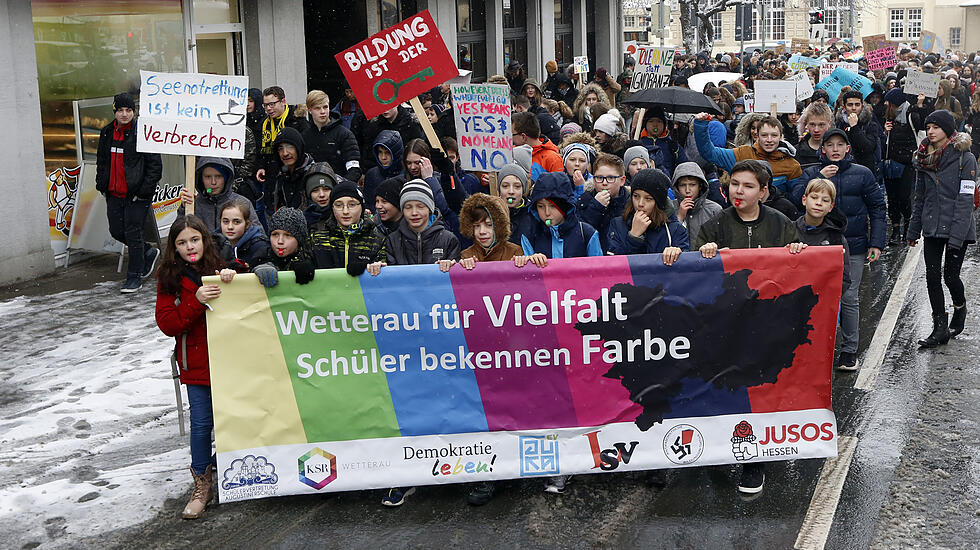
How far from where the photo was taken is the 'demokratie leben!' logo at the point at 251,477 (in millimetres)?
6133

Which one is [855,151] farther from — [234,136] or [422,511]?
[422,511]

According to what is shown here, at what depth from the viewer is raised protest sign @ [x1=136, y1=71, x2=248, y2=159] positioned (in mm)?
Answer: 8172

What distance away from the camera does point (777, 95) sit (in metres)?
13.4

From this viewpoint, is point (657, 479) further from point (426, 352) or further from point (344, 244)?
→ point (344, 244)

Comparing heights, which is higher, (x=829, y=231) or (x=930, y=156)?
(x=930, y=156)

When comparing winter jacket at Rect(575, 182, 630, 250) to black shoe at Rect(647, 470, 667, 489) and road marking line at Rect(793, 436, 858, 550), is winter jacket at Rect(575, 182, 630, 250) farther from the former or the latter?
road marking line at Rect(793, 436, 858, 550)

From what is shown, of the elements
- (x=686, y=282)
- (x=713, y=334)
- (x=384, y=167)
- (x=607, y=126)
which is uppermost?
(x=607, y=126)

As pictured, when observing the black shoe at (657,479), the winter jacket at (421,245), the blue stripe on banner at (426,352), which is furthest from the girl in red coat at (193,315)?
the black shoe at (657,479)

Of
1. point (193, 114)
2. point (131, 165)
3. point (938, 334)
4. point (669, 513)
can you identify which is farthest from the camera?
point (131, 165)

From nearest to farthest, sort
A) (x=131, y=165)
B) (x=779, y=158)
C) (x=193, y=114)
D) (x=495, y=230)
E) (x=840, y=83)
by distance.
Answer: (x=495, y=230) → (x=193, y=114) → (x=779, y=158) → (x=131, y=165) → (x=840, y=83)

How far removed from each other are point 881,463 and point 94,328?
6718mm

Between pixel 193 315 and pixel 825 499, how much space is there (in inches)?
140

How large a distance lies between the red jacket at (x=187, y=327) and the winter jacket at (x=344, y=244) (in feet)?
2.64

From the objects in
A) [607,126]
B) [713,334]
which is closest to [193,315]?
[713,334]
